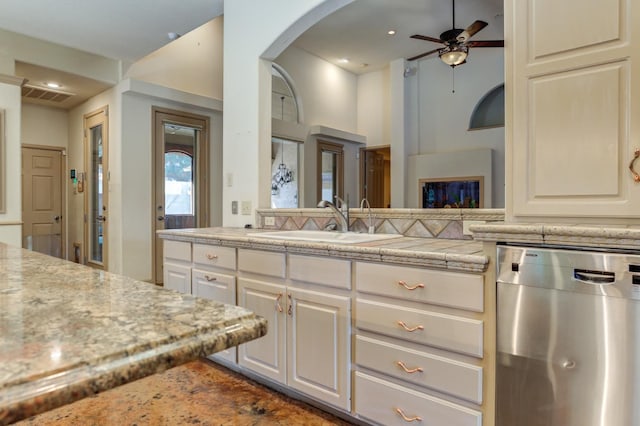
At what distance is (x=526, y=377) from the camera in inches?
52.1

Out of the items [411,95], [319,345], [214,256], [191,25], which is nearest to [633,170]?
[319,345]

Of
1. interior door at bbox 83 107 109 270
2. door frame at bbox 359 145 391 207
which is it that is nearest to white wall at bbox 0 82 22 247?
interior door at bbox 83 107 109 270

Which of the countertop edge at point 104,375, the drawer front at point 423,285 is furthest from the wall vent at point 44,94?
the countertop edge at point 104,375

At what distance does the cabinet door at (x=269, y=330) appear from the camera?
2.02 meters

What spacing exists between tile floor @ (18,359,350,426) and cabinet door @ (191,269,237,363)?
0.59 feet

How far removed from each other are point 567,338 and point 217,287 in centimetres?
182

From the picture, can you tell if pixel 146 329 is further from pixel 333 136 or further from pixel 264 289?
pixel 333 136

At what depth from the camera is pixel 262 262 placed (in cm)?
211

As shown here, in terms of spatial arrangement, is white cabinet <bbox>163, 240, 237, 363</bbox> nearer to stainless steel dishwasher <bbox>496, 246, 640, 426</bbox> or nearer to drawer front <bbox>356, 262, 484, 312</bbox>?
drawer front <bbox>356, 262, 484, 312</bbox>

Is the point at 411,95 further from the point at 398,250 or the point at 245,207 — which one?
the point at 398,250

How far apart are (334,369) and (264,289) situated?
0.58 meters

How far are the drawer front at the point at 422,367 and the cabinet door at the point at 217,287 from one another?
0.90 metres

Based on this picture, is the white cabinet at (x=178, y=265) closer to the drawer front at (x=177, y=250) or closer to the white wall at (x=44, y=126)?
the drawer front at (x=177, y=250)

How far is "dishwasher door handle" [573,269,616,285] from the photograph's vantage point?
1167 millimetres
